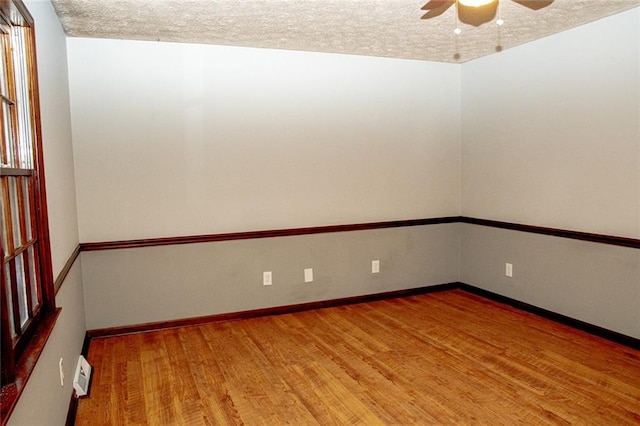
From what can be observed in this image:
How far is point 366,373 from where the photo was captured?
286cm

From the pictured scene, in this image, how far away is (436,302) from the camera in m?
4.32

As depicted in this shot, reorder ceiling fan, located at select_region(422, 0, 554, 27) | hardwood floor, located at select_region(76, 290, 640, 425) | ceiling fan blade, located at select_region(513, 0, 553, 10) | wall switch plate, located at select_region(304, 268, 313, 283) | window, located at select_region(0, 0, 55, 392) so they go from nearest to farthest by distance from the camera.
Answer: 1. window, located at select_region(0, 0, 55, 392)
2. hardwood floor, located at select_region(76, 290, 640, 425)
3. ceiling fan, located at select_region(422, 0, 554, 27)
4. ceiling fan blade, located at select_region(513, 0, 553, 10)
5. wall switch plate, located at select_region(304, 268, 313, 283)

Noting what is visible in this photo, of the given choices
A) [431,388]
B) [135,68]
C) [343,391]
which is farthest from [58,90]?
[431,388]

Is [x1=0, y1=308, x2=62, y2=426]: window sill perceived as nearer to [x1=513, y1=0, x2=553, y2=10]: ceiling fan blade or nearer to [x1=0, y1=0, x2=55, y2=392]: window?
[x1=0, y1=0, x2=55, y2=392]: window

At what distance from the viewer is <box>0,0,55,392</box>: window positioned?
1.65 meters

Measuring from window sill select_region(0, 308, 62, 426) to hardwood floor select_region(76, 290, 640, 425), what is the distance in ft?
2.58

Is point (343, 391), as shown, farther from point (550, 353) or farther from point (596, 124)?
point (596, 124)

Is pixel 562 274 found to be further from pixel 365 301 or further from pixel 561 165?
pixel 365 301

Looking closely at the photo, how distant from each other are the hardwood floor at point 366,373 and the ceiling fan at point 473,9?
2.14m

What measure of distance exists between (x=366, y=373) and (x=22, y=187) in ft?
6.98

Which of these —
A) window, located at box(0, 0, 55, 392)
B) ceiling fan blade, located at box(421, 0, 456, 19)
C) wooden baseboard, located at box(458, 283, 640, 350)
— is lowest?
wooden baseboard, located at box(458, 283, 640, 350)

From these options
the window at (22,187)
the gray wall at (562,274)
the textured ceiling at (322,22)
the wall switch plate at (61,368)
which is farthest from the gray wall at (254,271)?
the textured ceiling at (322,22)

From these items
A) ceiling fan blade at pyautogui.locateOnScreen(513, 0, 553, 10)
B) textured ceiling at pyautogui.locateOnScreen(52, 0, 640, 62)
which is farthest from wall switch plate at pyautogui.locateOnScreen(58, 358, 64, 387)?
ceiling fan blade at pyautogui.locateOnScreen(513, 0, 553, 10)

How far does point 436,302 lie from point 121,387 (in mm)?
2802
